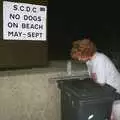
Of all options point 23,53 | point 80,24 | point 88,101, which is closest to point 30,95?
point 23,53

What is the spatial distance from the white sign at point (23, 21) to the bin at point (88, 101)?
1.00 metres

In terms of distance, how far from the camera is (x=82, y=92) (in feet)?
14.4

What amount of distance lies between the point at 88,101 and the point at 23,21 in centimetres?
163

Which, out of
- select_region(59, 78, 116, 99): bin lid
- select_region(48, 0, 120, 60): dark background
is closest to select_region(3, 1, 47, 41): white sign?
select_region(59, 78, 116, 99): bin lid

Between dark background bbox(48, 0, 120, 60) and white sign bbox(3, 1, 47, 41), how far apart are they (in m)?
1.73

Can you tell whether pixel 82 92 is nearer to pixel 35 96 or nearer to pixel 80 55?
pixel 80 55

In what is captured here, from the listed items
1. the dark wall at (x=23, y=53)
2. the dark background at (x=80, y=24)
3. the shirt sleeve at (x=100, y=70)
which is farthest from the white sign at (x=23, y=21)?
the dark background at (x=80, y=24)

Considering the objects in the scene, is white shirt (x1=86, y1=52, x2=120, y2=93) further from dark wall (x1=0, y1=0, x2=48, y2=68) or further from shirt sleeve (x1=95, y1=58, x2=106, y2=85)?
dark wall (x1=0, y1=0, x2=48, y2=68)

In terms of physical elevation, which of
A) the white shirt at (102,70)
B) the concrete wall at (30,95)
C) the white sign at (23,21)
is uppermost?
the white sign at (23,21)

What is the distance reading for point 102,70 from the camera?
4492mm

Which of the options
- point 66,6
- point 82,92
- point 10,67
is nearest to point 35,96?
point 10,67

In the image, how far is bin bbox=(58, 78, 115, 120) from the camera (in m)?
4.31

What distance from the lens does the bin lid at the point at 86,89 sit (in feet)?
14.3

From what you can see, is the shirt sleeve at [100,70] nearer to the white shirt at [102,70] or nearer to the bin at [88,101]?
the white shirt at [102,70]
